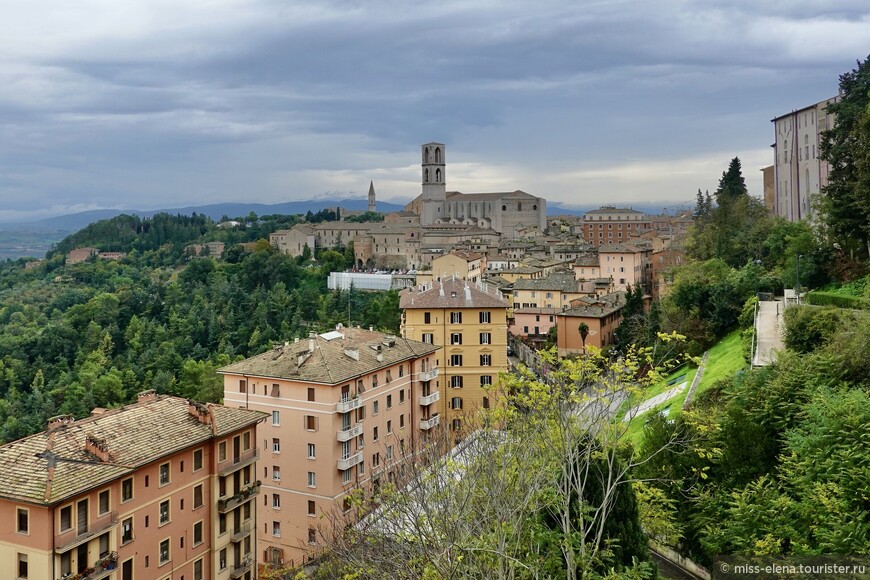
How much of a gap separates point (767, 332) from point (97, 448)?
20.5 metres

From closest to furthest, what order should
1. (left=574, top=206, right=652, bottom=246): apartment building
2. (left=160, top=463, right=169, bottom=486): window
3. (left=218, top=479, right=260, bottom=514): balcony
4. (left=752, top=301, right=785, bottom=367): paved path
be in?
(left=160, top=463, right=169, bottom=486): window, (left=218, top=479, right=260, bottom=514): balcony, (left=752, top=301, right=785, bottom=367): paved path, (left=574, top=206, right=652, bottom=246): apartment building

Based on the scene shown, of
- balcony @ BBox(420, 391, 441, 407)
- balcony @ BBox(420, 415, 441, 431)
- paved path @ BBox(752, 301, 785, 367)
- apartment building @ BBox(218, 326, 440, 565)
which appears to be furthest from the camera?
balcony @ BBox(420, 391, 441, 407)

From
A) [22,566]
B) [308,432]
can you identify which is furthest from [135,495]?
[308,432]

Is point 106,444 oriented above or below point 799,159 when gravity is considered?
below

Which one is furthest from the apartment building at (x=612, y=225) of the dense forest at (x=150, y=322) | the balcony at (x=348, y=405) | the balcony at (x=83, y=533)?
the balcony at (x=83, y=533)

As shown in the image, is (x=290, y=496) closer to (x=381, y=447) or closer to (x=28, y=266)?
(x=381, y=447)

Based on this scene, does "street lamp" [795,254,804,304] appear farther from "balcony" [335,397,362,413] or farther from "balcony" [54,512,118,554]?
"balcony" [54,512,118,554]

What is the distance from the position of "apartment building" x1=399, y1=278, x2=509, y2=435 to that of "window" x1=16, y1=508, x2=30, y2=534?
19.9m

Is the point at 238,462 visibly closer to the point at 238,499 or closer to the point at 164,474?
the point at 238,499

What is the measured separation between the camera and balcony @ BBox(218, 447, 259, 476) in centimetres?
2027

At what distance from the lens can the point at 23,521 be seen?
15.6 m

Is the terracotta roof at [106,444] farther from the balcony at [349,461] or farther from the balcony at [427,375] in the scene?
the balcony at [427,375]

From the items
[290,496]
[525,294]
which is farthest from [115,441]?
[525,294]

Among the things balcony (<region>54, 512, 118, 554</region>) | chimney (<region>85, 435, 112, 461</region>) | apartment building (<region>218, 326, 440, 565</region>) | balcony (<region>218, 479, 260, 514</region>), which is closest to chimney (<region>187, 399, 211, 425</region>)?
balcony (<region>218, 479, 260, 514</region>)
